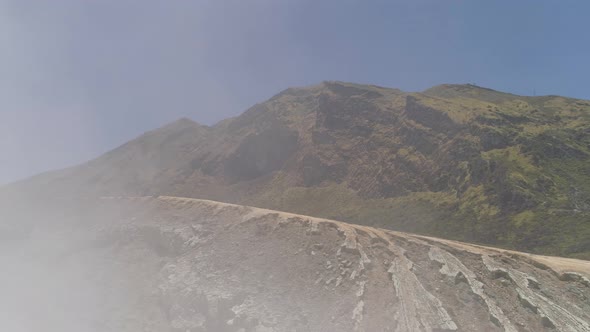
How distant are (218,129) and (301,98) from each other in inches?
1708

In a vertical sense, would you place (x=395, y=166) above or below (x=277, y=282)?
above

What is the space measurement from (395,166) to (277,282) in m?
100

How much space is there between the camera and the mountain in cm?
8881

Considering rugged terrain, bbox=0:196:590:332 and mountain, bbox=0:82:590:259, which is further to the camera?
mountain, bbox=0:82:590:259

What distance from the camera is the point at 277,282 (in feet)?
90.8

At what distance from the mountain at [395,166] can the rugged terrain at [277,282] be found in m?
41.4

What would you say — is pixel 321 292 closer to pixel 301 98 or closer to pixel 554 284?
pixel 554 284

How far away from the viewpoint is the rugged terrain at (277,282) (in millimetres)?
23672

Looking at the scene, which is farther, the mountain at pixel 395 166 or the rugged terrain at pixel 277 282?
the mountain at pixel 395 166

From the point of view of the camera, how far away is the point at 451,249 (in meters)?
29.5

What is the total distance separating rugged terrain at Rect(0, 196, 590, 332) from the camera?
932 inches

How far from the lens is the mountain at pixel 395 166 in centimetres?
8881

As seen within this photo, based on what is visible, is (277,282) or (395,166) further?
(395,166)

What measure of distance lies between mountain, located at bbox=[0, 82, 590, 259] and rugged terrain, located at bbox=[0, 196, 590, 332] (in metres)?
41.4
